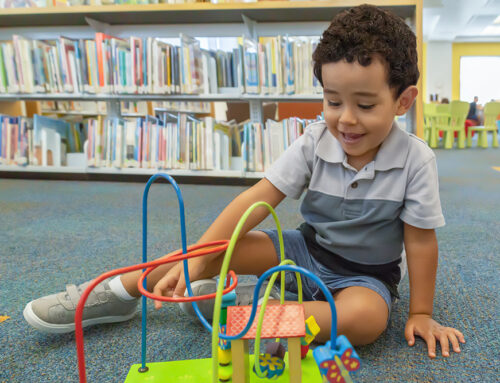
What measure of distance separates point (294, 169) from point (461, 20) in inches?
301

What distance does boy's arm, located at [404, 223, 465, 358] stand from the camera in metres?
0.70

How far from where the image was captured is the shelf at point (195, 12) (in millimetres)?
2035

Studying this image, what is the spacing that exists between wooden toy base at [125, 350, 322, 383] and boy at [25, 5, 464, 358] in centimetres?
10

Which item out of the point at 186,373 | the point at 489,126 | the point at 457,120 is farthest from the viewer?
the point at 489,126

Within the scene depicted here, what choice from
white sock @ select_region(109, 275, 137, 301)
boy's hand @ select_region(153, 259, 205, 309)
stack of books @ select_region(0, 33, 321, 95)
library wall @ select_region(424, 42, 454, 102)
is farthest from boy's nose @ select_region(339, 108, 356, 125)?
library wall @ select_region(424, 42, 454, 102)

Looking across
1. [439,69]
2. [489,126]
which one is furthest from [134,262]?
[439,69]

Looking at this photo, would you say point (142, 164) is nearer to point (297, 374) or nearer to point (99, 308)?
point (99, 308)

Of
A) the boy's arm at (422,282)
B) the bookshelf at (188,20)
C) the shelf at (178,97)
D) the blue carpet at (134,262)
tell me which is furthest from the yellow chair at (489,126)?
the boy's arm at (422,282)

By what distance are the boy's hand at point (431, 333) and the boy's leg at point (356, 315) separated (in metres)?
0.06

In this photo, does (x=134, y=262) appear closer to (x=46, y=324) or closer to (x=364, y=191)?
(x=46, y=324)

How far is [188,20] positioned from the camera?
2.35 metres

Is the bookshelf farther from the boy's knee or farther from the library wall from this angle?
the library wall

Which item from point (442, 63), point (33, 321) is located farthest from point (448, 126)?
point (33, 321)

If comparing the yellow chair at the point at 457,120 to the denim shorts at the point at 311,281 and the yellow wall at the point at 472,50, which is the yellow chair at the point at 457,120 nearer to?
the yellow wall at the point at 472,50
